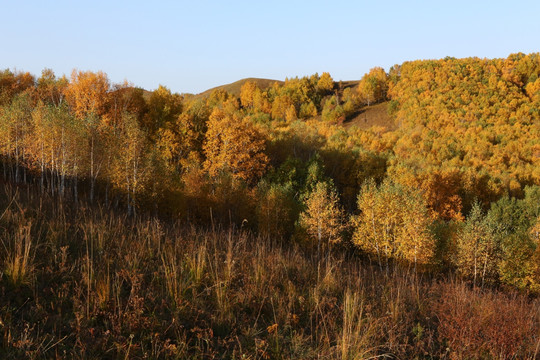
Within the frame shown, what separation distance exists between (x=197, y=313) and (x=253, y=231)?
34221 millimetres

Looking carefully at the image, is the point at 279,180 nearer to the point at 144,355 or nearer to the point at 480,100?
the point at 144,355

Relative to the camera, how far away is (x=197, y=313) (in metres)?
4.09

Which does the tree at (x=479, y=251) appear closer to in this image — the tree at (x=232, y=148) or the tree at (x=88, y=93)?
the tree at (x=232, y=148)

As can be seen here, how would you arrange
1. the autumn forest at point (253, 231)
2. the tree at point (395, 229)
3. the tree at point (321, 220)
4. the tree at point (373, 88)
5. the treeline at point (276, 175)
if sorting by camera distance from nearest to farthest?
the autumn forest at point (253, 231) < the treeline at point (276, 175) < the tree at point (395, 229) < the tree at point (321, 220) < the tree at point (373, 88)

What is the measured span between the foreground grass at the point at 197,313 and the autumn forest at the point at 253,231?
1.2 inches

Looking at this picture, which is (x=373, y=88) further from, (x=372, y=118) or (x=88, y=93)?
(x=88, y=93)

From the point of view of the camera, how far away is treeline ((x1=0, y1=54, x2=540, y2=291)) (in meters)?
30.2

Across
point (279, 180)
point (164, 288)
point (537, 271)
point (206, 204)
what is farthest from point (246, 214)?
point (164, 288)

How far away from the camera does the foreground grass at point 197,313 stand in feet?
11.1

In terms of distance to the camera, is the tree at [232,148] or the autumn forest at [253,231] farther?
the tree at [232,148]

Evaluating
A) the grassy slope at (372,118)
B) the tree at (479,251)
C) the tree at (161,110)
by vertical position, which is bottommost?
the tree at (479,251)

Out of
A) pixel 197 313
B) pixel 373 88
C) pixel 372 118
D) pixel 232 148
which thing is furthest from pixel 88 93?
pixel 373 88

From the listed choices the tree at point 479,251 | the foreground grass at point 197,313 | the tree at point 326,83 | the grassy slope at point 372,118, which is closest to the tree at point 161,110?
the tree at point 479,251

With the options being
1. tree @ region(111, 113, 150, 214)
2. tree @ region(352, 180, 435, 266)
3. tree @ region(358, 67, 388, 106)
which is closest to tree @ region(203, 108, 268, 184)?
tree @ region(111, 113, 150, 214)
